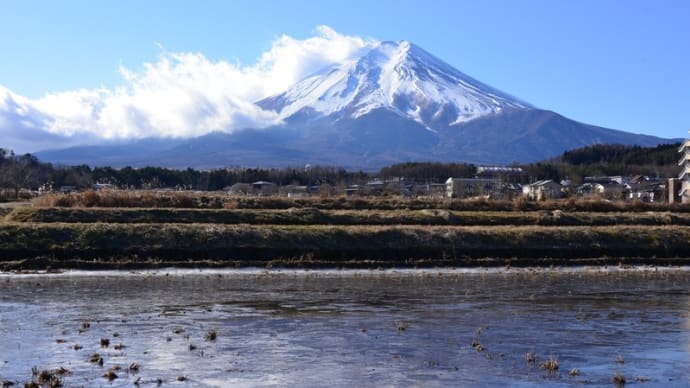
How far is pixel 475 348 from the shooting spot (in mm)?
11016

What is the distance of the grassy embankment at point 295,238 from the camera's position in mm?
22766

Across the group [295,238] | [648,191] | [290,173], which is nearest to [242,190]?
[290,173]

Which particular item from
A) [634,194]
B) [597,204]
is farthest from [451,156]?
[597,204]

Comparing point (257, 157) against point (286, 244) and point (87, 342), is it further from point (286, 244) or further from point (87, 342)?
point (87, 342)

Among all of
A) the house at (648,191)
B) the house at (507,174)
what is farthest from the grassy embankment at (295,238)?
the house at (507,174)

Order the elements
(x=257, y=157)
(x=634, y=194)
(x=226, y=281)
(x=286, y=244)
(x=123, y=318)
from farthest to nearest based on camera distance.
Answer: (x=257, y=157), (x=634, y=194), (x=286, y=244), (x=226, y=281), (x=123, y=318)

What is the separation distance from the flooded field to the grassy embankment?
119 inches

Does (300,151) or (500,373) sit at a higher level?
(300,151)

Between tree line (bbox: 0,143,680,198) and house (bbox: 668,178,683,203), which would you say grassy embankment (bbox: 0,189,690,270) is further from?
house (bbox: 668,178,683,203)

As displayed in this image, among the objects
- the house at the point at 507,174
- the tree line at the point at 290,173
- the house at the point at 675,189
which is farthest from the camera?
the house at the point at 507,174

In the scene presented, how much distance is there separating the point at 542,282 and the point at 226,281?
727cm

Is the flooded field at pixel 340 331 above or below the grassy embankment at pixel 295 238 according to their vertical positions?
below

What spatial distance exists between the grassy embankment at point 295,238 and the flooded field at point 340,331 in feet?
9.89

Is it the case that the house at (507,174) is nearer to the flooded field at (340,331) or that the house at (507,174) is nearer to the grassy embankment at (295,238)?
the grassy embankment at (295,238)
